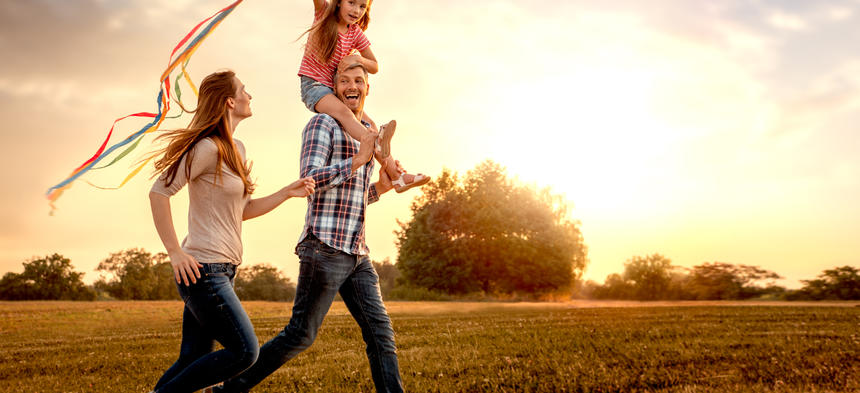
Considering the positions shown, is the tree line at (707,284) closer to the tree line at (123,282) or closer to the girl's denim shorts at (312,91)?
the tree line at (123,282)

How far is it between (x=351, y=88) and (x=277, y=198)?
103 centimetres

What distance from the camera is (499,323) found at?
1287 cm

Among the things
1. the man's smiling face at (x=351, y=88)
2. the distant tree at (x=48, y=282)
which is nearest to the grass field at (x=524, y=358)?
the man's smiling face at (x=351, y=88)

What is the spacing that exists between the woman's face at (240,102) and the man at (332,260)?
0.39 meters

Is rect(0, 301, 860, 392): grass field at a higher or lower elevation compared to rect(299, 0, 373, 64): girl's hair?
lower

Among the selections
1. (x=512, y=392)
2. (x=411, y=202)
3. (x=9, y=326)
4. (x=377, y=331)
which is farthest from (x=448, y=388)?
(x=411, y=202)

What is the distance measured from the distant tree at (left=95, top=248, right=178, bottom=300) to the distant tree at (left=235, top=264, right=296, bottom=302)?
356cm

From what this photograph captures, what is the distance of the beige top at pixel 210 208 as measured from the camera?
11.1 ft

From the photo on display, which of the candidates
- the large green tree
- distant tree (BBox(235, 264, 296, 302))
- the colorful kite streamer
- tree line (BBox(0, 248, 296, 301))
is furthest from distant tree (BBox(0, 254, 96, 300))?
the colorful kite streamer

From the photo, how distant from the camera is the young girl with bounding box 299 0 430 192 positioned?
13.4 feet

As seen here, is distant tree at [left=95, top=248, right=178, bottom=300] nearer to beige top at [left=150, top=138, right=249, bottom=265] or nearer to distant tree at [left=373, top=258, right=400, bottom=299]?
distant tree at [left=373, top=258, right=400, bottom=299]

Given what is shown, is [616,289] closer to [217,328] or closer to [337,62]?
[337,62]

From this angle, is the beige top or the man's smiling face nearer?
the beige top

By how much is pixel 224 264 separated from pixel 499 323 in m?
10.1
